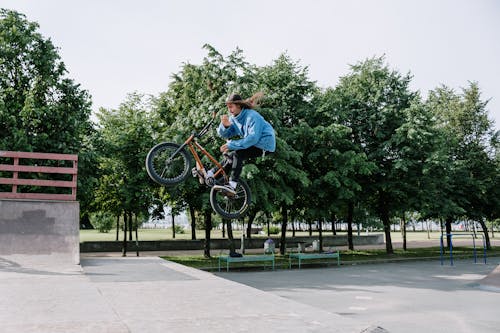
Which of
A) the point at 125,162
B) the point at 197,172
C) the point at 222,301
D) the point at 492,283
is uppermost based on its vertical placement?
the point at 125,162

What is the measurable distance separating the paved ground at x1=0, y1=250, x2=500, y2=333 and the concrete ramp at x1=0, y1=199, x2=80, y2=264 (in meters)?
0.41

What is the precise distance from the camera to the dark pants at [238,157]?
20.4 feet

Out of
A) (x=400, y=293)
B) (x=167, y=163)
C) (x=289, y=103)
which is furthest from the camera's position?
(x=289, y=103)

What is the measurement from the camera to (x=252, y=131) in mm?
5805

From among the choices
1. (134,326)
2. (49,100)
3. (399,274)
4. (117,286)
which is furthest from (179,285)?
(399,274)

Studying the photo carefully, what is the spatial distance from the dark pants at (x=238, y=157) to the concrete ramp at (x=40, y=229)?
1041 cm

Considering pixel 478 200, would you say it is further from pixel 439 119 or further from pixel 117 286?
pixel 117 286

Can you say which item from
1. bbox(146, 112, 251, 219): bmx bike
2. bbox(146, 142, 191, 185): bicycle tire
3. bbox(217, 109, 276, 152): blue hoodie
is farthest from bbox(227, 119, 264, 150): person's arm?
bbox(146, 142, 191, 185): bicycle tire

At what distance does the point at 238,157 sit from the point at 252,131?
2.12ft

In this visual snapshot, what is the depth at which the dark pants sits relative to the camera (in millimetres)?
6207

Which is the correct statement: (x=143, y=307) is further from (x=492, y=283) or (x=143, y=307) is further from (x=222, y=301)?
(x=492, y=283)

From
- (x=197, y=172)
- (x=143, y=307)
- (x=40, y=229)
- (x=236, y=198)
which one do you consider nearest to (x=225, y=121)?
(x=197, y=172)

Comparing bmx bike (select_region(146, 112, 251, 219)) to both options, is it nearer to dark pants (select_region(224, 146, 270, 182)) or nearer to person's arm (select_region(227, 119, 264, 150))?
dark pants (select_region(224, 146, 270, 182))

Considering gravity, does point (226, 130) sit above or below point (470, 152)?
below
